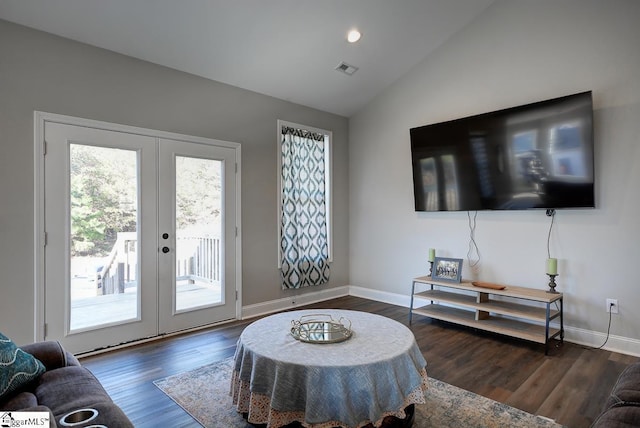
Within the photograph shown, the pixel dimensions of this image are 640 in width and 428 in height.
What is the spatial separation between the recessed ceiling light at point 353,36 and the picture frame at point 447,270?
2672 mm

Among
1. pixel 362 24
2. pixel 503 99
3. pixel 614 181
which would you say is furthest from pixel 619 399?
pixel 362 24

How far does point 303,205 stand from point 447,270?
6.72 ft

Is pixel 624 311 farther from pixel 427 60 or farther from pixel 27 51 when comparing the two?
pixel 27 51

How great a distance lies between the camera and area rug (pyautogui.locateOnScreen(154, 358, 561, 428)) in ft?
7.15

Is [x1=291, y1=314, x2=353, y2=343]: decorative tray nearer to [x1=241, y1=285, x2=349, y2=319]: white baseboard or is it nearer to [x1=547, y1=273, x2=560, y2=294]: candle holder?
[x1=241, y1=285, x2=349, y2=319]: white baseboard

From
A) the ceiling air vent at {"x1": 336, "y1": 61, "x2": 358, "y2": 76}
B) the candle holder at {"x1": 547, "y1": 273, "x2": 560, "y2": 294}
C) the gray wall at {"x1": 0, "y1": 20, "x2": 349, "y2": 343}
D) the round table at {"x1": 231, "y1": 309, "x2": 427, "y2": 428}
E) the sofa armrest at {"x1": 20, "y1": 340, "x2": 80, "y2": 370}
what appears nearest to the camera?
the round table at {"x1": 231, "y1": 309, "x2": 427, "y2": 428}

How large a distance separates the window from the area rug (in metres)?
2.19

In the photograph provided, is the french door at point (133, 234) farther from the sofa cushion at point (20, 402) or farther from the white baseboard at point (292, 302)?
the sofa cushion at point (20, 402)

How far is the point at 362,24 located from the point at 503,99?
5.78 feet

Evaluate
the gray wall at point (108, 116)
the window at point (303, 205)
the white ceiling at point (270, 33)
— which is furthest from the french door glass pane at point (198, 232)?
the white ceiling at point (270, 33)

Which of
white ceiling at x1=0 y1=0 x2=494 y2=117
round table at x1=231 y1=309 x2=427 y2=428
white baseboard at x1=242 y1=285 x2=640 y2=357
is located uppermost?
white ceiling at x1=0 y1=0 x2=494 y2=117

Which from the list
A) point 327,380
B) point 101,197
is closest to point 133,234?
point 101,197

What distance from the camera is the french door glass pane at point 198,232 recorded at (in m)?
3.88

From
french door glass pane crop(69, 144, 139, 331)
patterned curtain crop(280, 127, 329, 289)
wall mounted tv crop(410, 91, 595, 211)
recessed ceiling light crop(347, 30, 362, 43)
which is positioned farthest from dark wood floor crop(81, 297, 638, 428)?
recessed ceiling light crop(347, 30, 362, 43)
